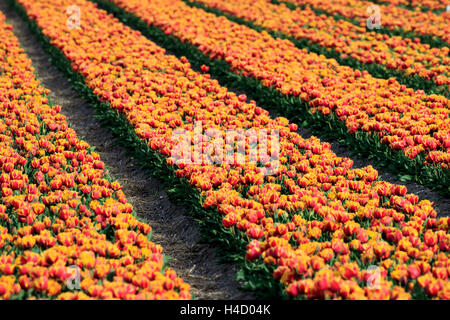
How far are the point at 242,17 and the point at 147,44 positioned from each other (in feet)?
15.0

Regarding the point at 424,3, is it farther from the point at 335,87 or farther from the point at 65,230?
the point at 65,230

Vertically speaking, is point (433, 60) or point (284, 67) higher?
point (433, 60)

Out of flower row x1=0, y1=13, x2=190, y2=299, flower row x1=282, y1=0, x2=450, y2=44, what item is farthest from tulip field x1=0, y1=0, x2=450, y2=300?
flower row x1=282, y1=0, x2=450, y2=44

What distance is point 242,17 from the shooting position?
16.7 m

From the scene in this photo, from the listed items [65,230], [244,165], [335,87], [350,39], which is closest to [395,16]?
[350,39]

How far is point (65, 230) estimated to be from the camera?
5.38m

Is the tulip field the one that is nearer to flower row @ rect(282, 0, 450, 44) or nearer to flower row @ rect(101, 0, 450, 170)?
flower row @ rect(101, 0, 450, 170)

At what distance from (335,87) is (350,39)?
183 inches

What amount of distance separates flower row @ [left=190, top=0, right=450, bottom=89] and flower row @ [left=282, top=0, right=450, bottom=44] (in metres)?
0.61

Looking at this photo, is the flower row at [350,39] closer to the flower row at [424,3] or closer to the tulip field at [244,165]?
the tulip field at [244,165]
